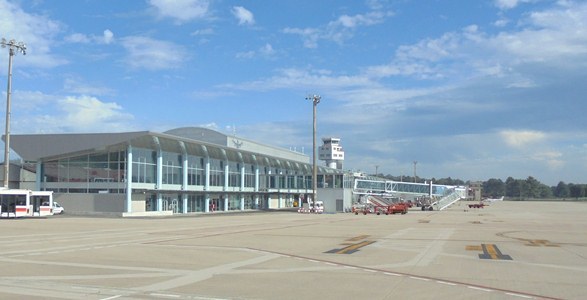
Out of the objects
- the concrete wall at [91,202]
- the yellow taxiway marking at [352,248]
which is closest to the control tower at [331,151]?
the concrete wall at [91,202]

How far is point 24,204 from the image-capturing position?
2110 inches

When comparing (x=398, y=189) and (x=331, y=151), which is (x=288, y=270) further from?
(x=331, y=151)

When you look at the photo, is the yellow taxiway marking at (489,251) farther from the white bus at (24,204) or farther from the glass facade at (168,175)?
the glass facade at (168,175)

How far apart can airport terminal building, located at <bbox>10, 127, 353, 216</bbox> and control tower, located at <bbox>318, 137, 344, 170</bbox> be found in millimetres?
→ 102804

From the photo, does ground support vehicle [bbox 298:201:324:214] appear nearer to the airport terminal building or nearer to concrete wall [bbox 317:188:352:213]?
concrete wall [bbox 317:188:352:213]

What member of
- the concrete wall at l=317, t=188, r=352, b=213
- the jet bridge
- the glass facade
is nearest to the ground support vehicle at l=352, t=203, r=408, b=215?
the concrete wall at l=317, t=188, r=352, b=213

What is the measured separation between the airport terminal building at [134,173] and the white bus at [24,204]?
8281mm

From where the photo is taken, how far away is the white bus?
5212 centimetres

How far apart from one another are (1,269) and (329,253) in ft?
34.5

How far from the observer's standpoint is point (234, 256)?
19266 mm

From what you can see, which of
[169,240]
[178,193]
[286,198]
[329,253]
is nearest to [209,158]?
[178,193]

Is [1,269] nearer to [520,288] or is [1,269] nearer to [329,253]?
[329,253]

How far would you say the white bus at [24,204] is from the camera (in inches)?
2052

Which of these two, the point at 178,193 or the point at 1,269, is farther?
the point at 178,193
